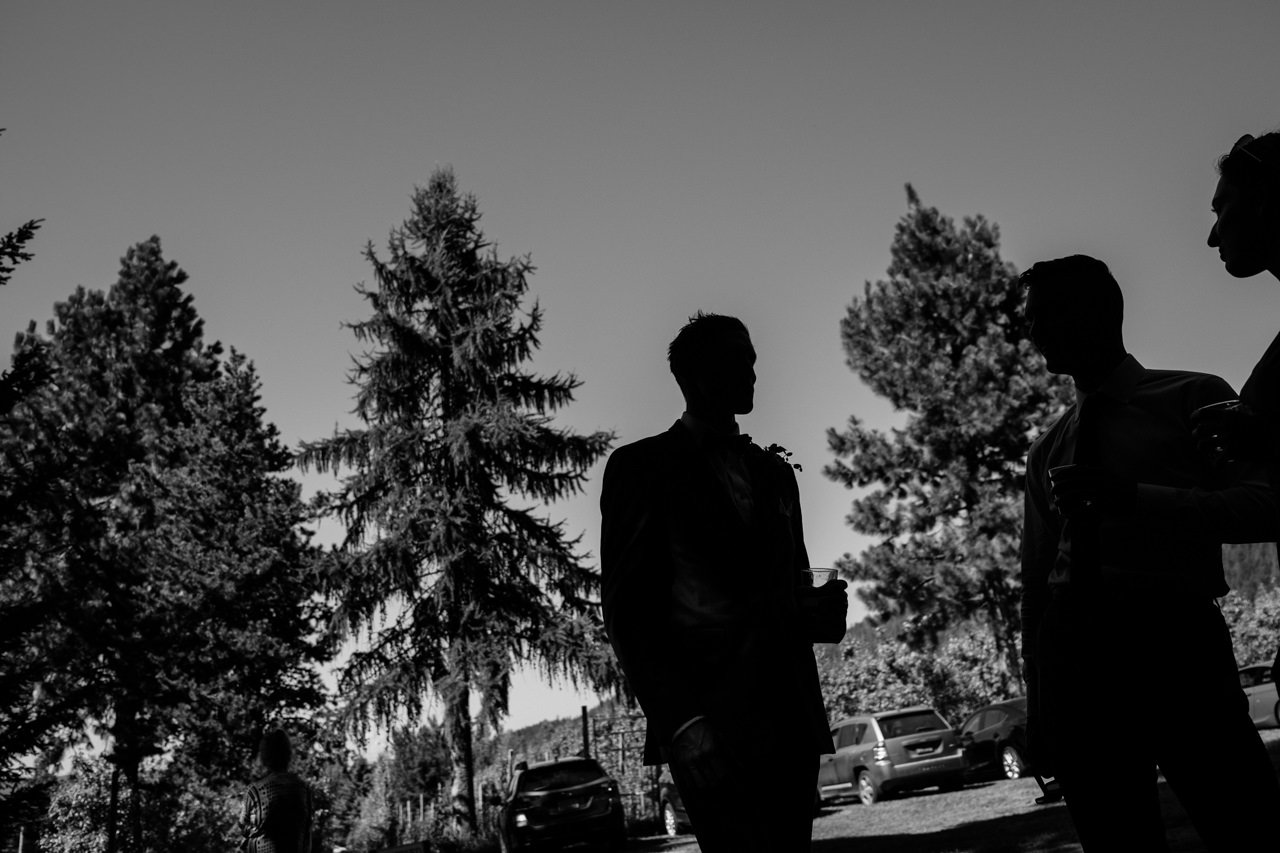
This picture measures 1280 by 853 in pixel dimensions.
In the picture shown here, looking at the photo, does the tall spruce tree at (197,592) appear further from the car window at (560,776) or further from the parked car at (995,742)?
the parked car at (995,742)

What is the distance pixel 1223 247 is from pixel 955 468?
28623mm

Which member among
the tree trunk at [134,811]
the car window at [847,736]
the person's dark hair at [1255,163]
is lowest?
the person's dark hair at [1255,163]

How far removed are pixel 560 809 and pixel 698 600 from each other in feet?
54.2

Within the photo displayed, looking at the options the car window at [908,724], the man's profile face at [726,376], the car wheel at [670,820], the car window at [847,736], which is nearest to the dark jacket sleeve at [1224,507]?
the man's profile face at [726,376]

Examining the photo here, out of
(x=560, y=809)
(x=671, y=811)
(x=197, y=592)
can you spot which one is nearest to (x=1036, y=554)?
(x=560, y=809)

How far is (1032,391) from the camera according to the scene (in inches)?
1140

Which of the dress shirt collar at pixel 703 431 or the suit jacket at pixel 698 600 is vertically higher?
the dress shirt collar at pixel 703 431

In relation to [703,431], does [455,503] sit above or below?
above

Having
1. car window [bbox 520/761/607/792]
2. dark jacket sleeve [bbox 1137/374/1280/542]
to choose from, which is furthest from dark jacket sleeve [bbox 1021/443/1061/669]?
car window [bbox 520/761/607/792]

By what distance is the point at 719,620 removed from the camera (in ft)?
8.41

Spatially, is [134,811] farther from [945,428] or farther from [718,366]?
[718,366]

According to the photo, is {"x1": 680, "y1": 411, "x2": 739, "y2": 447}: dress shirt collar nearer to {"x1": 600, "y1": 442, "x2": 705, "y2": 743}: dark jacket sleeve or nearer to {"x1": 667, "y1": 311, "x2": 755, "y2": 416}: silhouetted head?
{"x1": 667, "y1": 311, "x2": 755, "y2": 416}: silhouetted head

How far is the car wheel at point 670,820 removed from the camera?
22328 mm

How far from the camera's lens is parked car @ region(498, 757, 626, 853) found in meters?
17.7
